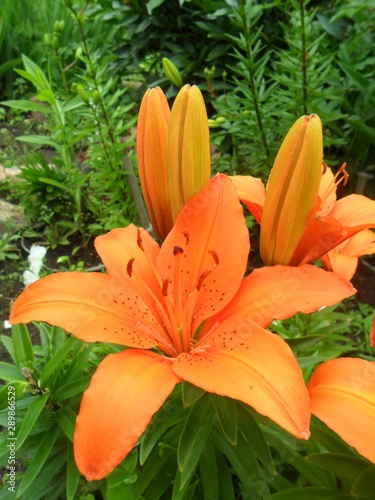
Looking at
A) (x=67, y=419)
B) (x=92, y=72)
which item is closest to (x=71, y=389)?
(x=67, y=419)

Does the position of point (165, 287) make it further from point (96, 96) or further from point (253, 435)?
point (96, 96)

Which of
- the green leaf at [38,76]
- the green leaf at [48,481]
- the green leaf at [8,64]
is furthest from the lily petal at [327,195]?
the green leaf at [8,64]

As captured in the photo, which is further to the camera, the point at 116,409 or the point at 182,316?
the point at 182,316

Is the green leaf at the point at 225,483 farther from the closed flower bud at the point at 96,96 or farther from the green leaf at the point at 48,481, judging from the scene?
the closed flower bud at the point at 96,96

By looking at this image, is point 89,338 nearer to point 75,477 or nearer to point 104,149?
point 75,477

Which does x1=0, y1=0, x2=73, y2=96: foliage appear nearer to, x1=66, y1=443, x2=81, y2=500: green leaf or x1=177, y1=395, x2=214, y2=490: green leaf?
x1=66, y1=443, x2=81, y2=500: green leaf

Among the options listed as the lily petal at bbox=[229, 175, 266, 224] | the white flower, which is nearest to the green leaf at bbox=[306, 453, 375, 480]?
the lily petal at bbox=[229, 175, 266, 224]
